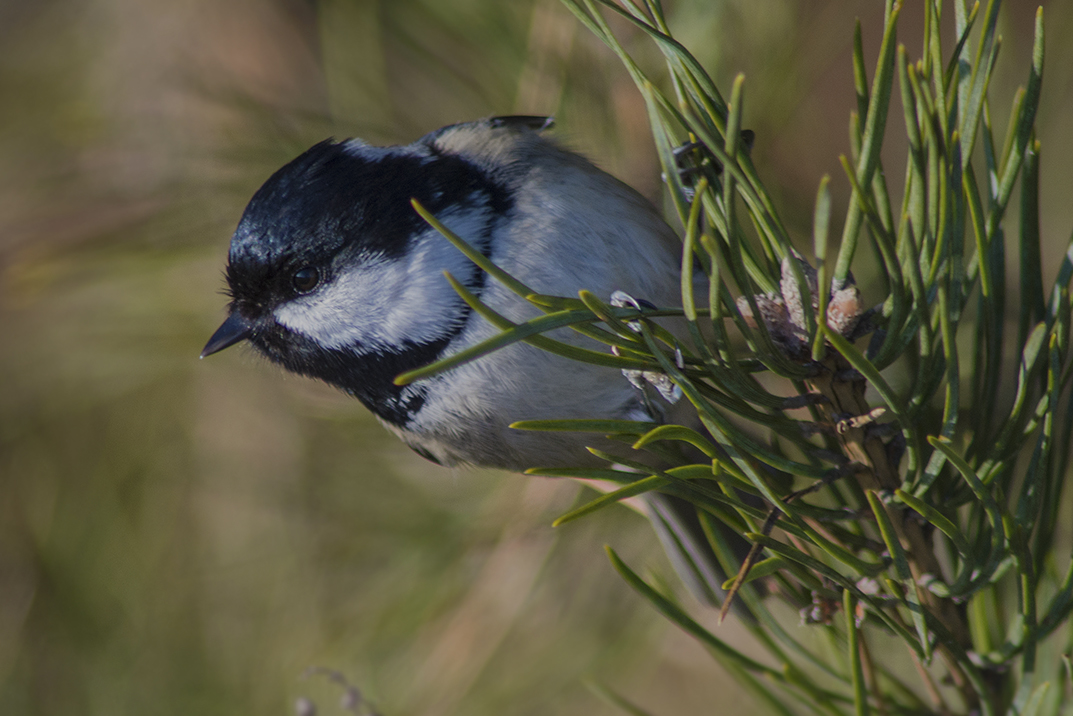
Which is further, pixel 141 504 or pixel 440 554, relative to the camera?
pixel 141 504

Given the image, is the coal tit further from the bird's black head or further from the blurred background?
the blurred background

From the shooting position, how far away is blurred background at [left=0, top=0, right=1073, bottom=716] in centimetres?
91

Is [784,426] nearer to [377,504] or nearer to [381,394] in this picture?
[381,394]

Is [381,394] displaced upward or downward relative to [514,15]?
downward

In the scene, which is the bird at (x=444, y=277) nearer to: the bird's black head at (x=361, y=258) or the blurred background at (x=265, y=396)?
the bird's black head at (x=361, y=258)

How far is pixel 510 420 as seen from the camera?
0.74 m

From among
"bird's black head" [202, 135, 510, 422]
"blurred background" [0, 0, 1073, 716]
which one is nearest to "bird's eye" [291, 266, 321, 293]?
"bird's black head" [202, 135, 510, 422]

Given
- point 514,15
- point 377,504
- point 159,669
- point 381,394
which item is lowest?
point 159,669

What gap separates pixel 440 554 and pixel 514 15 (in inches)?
23.6

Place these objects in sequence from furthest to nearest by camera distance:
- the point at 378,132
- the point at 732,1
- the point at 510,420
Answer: the point at 378,132 → the point at 732,1 → the point at 510,420

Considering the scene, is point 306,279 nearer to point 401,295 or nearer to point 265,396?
point 401,295

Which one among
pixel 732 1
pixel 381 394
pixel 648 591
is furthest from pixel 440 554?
pixel 732 1

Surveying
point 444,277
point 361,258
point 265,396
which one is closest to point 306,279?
point 361,258

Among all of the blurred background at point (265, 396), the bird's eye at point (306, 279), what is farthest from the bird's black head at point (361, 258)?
the blurred background at point (265, 396)
